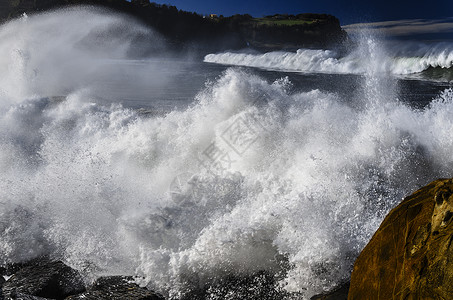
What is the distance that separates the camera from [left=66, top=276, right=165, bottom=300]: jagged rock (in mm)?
4254

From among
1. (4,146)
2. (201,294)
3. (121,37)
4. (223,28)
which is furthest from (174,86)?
(223,28)

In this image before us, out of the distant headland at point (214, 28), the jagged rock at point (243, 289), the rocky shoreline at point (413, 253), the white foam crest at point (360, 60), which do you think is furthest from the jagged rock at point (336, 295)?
the distant headland at point (214, 28)

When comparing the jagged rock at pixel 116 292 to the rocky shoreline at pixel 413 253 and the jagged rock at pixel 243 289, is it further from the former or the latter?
the rocky shoreline at pixel 413 253

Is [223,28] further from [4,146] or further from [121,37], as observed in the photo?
[4,146]

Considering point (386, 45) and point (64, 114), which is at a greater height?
point (386, 45)

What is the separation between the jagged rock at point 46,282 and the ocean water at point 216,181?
31 cm

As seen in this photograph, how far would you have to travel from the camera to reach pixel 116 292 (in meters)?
4.36

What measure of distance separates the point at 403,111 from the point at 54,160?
8667 millimetres

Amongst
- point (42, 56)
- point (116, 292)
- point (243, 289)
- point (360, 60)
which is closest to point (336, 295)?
point (243, 289)

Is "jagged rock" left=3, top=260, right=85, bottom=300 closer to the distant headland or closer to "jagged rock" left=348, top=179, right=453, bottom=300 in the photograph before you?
"jagged rock" left=348, top=179, right=453, bottom=300

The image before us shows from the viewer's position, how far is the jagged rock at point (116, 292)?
167 inches

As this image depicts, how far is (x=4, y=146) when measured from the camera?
32.1 ft

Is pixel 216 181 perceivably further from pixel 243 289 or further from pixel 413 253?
pixel 413 253

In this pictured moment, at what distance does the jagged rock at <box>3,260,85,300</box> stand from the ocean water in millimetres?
308
